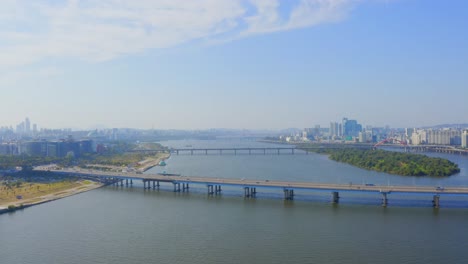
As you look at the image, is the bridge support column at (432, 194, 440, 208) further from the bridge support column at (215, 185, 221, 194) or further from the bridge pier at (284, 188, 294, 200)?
the bridge support column at (215, 185, 221, 194)

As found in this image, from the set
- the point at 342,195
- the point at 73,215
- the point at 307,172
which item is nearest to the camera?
the point at 73,215

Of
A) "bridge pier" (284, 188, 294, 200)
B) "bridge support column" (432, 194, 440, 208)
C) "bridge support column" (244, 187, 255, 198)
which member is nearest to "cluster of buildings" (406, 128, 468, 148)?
"bridge support column" (432, 194, 440, 208)

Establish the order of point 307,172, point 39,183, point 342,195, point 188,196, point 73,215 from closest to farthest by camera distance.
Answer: point 73,215 < point 342,195 < point 188,196 < point 39,183 < point 307,172

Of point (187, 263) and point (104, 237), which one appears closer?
point (187, 263)

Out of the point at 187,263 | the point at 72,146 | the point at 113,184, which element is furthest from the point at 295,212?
the point at 72,146

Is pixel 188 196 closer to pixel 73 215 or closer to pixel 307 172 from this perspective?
pixel 73 215

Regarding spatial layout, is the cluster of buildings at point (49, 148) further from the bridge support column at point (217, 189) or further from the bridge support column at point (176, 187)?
the bridge support column at point (217, 189)
